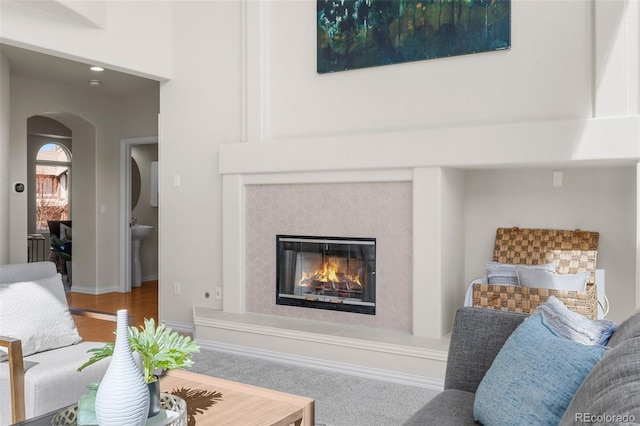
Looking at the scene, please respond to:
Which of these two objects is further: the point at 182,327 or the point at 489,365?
the point at 182,327

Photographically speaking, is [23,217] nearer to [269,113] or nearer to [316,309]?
[269,113]

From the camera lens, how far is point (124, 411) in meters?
1.54

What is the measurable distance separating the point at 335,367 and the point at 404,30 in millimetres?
2510

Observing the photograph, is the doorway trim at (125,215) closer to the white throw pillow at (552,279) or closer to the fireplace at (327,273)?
the fireplace at (327,273)

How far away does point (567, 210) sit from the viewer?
3.88 m

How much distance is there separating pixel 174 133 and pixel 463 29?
2.76 m

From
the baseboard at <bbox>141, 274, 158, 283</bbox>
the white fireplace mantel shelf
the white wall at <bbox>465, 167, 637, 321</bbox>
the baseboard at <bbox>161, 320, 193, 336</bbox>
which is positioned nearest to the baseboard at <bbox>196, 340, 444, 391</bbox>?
the white fireplace mantel shelf

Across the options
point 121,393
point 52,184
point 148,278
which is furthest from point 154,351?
point 52,184

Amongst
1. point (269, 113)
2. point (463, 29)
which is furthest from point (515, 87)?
point (269, 113)

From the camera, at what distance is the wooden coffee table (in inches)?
76.5

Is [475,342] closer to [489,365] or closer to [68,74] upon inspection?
[489,365]

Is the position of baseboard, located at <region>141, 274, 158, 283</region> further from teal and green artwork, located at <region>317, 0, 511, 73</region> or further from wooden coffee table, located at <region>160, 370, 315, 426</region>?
wooden coffee table, located at <region>160, 370, 315, 426</region>

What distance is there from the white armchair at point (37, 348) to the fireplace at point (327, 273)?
5.70 ft

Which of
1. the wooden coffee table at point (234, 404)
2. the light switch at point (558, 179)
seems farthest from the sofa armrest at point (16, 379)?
the light switch at point (558, 179)
